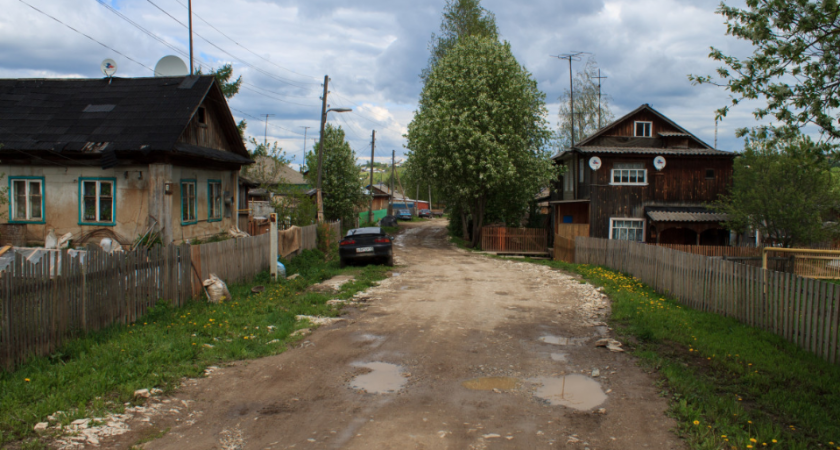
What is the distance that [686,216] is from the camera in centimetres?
2561

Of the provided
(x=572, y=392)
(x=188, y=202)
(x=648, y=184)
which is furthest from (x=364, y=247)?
(x=648, y=184)

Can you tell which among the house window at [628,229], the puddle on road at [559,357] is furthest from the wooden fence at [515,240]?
the puddle on road at [559,357]

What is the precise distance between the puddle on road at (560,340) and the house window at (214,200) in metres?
13.1

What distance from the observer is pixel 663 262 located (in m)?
14.1

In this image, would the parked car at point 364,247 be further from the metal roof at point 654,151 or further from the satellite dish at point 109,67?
the metal roof at point 654,151

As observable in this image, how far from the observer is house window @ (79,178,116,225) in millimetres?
14836

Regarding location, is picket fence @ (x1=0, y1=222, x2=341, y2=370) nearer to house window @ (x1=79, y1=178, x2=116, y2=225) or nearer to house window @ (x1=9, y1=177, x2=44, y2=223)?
house window @ (x1=79, y1=178, x2=116, y2=225)

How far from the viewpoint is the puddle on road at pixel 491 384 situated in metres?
6.23

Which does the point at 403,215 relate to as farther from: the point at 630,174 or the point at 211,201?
the point at 211,201

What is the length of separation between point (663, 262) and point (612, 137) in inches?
613

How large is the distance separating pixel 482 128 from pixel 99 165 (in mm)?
18210

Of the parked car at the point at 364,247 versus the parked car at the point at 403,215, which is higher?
the parked car at the point at 403,215

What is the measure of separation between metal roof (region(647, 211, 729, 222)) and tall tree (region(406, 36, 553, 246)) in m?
6.14

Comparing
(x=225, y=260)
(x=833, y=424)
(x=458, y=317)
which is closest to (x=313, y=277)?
(x=225, y=260)
